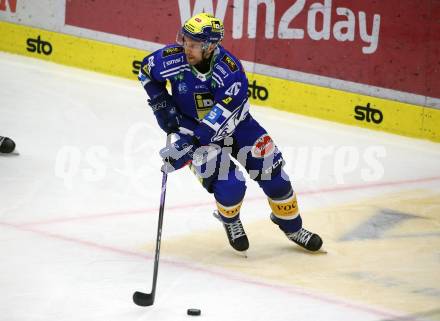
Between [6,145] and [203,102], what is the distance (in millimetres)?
2632

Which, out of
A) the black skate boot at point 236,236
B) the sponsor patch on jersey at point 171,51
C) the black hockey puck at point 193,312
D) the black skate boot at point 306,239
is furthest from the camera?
the black skate boot at point 306,239

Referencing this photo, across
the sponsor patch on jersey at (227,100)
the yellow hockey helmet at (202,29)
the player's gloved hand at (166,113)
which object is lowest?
the player's gloved hand at (166,113)

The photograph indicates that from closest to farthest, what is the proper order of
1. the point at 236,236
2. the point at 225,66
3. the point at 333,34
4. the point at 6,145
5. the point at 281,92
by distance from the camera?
the point at 225,66 → the point at 236,236 → the point at 6,145 → the point at 333,34 → the point at 281,92

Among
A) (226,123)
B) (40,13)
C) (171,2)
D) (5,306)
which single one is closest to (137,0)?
(171,2)

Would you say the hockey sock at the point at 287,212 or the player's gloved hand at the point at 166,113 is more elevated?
the player's gloved hand at the point at 166,113

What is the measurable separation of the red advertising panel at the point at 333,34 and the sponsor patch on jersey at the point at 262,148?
3286mm

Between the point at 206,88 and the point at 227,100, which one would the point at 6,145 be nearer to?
the point at 206,88

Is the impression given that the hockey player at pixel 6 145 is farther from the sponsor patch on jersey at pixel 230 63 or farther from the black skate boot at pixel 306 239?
the sponsor patch on jersey at pixel 230 63

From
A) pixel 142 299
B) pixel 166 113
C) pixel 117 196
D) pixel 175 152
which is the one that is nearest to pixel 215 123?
pixel 175 152

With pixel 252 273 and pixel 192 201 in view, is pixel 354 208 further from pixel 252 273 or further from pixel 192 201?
pixel 252 273

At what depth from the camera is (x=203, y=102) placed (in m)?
5.40

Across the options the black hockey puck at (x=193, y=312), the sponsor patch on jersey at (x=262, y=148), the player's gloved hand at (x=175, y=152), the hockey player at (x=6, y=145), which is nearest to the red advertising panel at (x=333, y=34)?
the hockey player at (x=6, y=145)

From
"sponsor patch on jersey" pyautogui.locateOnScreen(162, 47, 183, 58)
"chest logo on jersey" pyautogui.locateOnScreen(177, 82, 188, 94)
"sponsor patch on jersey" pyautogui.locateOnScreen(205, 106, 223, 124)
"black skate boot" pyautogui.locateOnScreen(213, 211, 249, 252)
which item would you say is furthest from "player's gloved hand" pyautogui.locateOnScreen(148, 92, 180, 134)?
"black skate boot" pyautogui.locateOnScreen(213, 211, 249, 252)

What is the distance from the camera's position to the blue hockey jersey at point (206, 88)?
5172 mm
